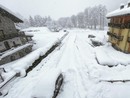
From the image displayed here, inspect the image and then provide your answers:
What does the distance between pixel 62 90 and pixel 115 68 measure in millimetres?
7310

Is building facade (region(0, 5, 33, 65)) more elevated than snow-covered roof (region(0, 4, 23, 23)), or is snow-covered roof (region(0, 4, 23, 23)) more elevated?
snow-covered roof (region(0, 4, 23, 23))

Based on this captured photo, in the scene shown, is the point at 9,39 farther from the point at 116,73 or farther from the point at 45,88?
the point at 116,73

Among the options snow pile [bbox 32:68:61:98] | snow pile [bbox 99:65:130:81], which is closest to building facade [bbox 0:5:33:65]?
snow pile [bbox 32:68:61:98]

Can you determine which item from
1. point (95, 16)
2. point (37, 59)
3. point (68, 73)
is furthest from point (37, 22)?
point (68, 73)

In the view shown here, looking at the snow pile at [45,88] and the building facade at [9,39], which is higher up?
the building facade at [9,39]

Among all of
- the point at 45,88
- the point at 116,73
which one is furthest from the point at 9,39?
the point at 116,73

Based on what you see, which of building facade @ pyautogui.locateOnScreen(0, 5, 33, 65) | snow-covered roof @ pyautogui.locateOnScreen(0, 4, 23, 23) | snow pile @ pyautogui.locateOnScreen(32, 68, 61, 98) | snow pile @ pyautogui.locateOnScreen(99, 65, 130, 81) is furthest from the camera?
snow-covered roof @ pyautogui.locateOnScreen(0, 4, 23, 23)

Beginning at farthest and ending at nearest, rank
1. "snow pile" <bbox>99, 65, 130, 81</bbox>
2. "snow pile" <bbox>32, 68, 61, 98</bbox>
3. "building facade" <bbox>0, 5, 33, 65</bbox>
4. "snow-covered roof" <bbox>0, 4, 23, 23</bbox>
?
"snow-covered roof" <bbox>0, 4, 23, 23</bbox> → "building facade" <bbox>0, 5, 33, 65</bbox> → "snow pile" <bbox>99, 65, 130, 81</bbox> → "snow pile" <bbox>32, 68, 61, 98</bbox>

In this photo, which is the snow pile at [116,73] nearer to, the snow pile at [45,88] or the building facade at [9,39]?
the snow pile at [45,88]

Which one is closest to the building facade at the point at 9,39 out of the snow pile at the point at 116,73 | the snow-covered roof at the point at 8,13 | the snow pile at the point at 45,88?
the snow-covered roof at the point at 8,13

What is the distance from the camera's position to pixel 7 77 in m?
12.5

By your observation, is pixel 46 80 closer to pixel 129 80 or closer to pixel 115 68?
pixel 129 80

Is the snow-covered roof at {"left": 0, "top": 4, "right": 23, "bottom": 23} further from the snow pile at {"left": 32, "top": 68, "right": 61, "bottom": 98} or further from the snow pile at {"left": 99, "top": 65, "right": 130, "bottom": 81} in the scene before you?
the snow pile at {"left": 99, "top": 65, "right": 130, "bottom": 81}

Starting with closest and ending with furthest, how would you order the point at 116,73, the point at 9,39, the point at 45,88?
the point at 45,88 → the point at 116,73 → the point at 9,39
